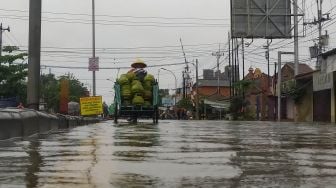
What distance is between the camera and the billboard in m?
Answer: 36.3

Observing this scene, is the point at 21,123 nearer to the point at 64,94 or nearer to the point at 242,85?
the point at 64,94

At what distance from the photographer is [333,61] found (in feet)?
119

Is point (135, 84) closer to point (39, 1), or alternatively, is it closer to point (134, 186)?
point (39, 1)

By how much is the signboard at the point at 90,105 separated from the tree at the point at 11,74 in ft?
23.9

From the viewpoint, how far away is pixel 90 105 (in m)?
35.0

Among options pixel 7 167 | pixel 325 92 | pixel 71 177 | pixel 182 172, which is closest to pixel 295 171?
pixel 182 172

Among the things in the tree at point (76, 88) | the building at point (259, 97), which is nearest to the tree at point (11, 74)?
the building at point (259, 97)

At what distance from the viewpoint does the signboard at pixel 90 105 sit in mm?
34656

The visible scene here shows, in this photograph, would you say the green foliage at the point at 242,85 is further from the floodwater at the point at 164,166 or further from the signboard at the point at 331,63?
the floodwater at the point at 164,166

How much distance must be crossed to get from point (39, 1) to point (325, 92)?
29.3 metres

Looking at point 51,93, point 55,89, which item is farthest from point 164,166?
point 55,89

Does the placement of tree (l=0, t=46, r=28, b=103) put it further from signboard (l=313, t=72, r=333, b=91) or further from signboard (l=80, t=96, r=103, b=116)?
signboard (l=313, t=72, r=333, b=91)

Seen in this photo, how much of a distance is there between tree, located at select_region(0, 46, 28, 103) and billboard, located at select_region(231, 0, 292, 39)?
14201 millimetres

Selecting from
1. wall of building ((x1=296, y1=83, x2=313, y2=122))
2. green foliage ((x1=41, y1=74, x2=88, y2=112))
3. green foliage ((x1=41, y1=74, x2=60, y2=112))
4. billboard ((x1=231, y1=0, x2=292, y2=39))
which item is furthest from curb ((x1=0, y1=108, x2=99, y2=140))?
green foliage ((x1=41, y1=74, x2=88, y2=112))
